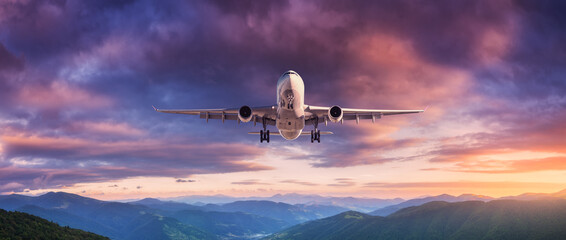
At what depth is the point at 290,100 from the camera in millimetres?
32969

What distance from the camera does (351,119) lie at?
156ft

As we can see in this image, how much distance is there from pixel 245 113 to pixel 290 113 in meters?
5.07

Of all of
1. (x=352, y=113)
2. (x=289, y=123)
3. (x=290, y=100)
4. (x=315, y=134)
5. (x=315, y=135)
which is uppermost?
(x=352, y=113)

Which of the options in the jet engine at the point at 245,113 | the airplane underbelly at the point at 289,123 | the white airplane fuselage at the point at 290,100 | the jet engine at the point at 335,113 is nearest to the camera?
the white airplane fuselage at the point at 290,100

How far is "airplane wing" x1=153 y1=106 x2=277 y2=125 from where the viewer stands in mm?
39781

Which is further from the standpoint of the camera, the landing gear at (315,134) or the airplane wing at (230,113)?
the landing gear at (315,134)

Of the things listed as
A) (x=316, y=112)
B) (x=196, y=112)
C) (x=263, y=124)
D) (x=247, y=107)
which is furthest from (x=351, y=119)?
(x=196, y=112)

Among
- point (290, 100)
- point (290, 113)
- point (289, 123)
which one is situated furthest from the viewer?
point (289, 123)

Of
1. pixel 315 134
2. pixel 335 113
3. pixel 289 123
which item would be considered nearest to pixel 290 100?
pixel 289 123

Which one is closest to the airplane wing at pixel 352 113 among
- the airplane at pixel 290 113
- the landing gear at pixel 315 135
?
the airplane at pixel 290 113

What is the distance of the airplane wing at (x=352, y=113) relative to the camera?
40334mm

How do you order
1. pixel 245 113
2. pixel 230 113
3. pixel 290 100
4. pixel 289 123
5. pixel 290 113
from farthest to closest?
pixel 230 113 < pixel 289 123 < pixel 245 113 < pixel 290 113 < pixel 290 100

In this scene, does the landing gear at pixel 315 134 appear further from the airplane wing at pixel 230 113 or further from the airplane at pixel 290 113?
the airplane wing at pixel 230 113

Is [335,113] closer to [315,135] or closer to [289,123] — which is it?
[289,123]
